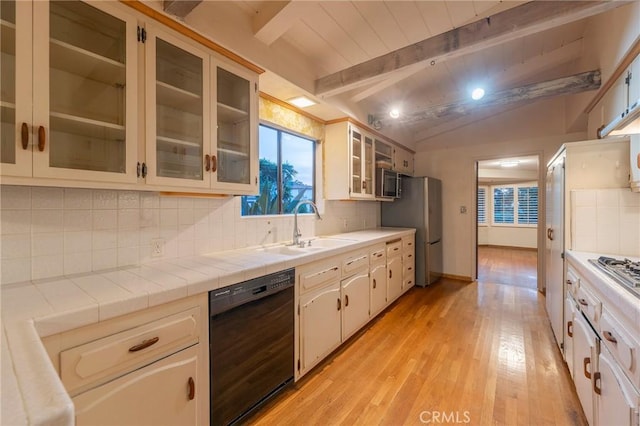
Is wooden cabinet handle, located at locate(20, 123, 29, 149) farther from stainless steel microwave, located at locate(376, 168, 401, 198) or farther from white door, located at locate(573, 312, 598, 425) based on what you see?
stainless steel microwave, located at locate(376, 168, 401, 198)

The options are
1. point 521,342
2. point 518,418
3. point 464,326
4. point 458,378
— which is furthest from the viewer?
point 464,326

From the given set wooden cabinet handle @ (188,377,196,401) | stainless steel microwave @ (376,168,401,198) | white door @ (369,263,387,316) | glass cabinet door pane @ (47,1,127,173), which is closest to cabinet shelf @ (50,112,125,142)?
glass cabinet door pane @ (47,1,127,173)

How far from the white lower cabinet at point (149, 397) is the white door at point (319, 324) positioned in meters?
0.78

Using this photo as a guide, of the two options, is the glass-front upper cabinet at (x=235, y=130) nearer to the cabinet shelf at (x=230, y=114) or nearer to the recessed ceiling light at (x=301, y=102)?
the cabinet shelf at (x=230, y=114)

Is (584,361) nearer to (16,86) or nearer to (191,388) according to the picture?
(191,388)

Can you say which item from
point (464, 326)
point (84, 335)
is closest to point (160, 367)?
point (84, 335)

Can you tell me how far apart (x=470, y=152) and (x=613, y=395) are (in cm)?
393

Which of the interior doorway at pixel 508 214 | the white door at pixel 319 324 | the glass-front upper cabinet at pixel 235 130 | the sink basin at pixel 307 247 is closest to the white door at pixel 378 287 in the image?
the sink basin at pixel 307 247

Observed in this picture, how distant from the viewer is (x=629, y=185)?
1.82 m

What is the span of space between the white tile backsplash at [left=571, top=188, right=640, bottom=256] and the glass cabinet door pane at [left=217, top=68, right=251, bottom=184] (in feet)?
7.79

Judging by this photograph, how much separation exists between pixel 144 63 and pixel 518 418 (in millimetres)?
2821

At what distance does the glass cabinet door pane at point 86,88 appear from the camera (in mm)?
1155

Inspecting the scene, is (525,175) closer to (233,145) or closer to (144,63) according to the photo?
(233,145)

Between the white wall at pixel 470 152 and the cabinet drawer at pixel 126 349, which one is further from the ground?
the white wall at pixel 470 152
